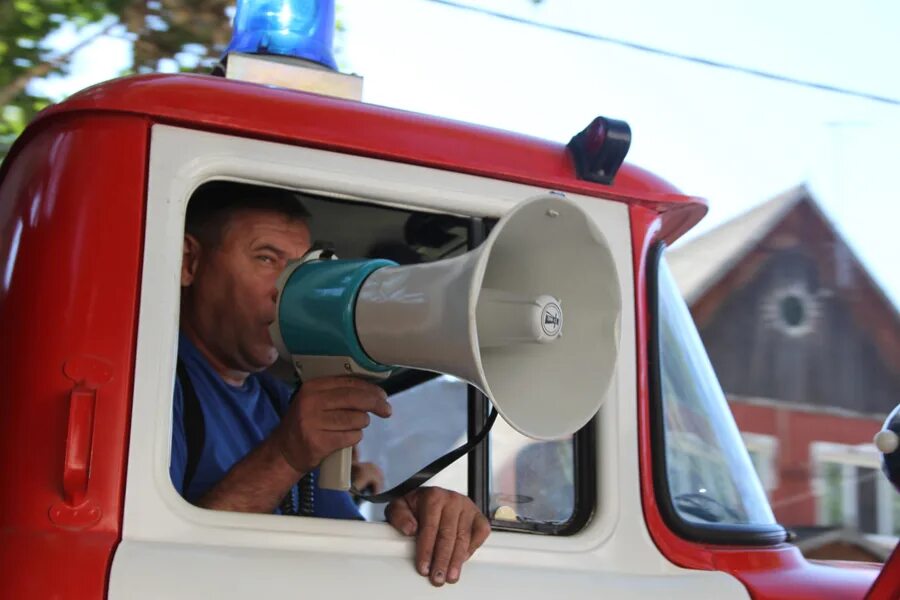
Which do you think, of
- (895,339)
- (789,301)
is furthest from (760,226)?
(895,339)

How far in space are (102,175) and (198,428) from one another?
0.51 metres

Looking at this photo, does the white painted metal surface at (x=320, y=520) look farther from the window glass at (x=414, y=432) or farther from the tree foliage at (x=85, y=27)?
the tree foliage at (x=85, y=27)

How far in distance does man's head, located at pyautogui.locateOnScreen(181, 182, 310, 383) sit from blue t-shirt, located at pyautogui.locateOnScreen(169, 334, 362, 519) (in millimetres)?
87

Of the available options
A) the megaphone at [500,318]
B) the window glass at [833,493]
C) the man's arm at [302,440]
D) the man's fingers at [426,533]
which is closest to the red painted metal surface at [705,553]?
the megaphone at [500,318]

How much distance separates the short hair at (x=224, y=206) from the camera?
7.56 ft

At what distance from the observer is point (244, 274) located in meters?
2.33

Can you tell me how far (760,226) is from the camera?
17844 millimetres

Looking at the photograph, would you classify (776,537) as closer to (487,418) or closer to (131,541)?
(487,418)

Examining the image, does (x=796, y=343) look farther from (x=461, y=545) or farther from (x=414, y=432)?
(x=461, y=545)

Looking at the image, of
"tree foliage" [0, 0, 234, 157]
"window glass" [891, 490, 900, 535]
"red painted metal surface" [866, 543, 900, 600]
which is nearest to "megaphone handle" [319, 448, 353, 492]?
"red painted metal surface" [866, 543, 900, 600]

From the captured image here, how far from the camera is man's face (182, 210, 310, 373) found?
2.32 meters

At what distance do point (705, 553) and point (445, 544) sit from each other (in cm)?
53

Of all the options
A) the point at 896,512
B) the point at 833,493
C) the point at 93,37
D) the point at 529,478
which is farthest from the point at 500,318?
the point at 896,512

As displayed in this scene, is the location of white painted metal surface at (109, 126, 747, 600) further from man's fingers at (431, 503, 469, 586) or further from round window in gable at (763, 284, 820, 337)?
round window in gable at (763, 284, 820, 337)
